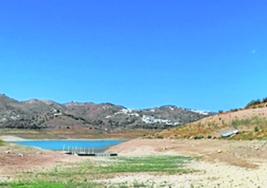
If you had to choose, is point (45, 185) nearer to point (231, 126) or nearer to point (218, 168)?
point (218, 168)

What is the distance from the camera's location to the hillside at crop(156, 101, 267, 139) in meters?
77.9

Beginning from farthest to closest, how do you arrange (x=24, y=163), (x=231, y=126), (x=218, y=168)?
(x=231, y=126)
(x=24, y=163)
(x=218, y=168)

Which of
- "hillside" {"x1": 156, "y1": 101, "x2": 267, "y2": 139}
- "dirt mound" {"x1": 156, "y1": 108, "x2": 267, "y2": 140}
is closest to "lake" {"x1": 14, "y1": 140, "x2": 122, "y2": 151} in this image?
"dirt mound" {"x1": 156, "y1": 108, "x2": 267, "y2": 140}

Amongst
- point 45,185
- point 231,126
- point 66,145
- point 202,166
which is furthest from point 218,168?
point 66,145

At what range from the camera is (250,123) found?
270 feet

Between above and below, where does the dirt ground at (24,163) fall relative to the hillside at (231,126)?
below

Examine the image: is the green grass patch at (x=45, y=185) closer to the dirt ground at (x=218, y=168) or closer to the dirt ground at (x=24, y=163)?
the dirt ground at (x=218, y=168)

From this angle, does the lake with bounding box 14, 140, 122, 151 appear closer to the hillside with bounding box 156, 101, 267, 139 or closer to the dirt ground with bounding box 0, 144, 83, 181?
the hillside with bounding box 156, 101, 267, 139

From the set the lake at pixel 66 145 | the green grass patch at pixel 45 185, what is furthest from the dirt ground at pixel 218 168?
the lake at pixel 66 145

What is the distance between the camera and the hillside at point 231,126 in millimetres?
77875

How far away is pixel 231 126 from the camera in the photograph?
3312 inches

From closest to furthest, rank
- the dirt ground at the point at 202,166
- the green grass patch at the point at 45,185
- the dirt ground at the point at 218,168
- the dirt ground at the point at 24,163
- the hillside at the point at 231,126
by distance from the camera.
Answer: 1. the green grass patch at the point at 45,185
2. the dirt ground at the point at 218,168
3. the dirt ground at the point at 202,166
4. the dirt ground at the point at 24,163
5. the hillside at the point at 231,126

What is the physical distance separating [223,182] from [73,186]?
24.9ft

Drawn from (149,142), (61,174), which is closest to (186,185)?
(61,174)
